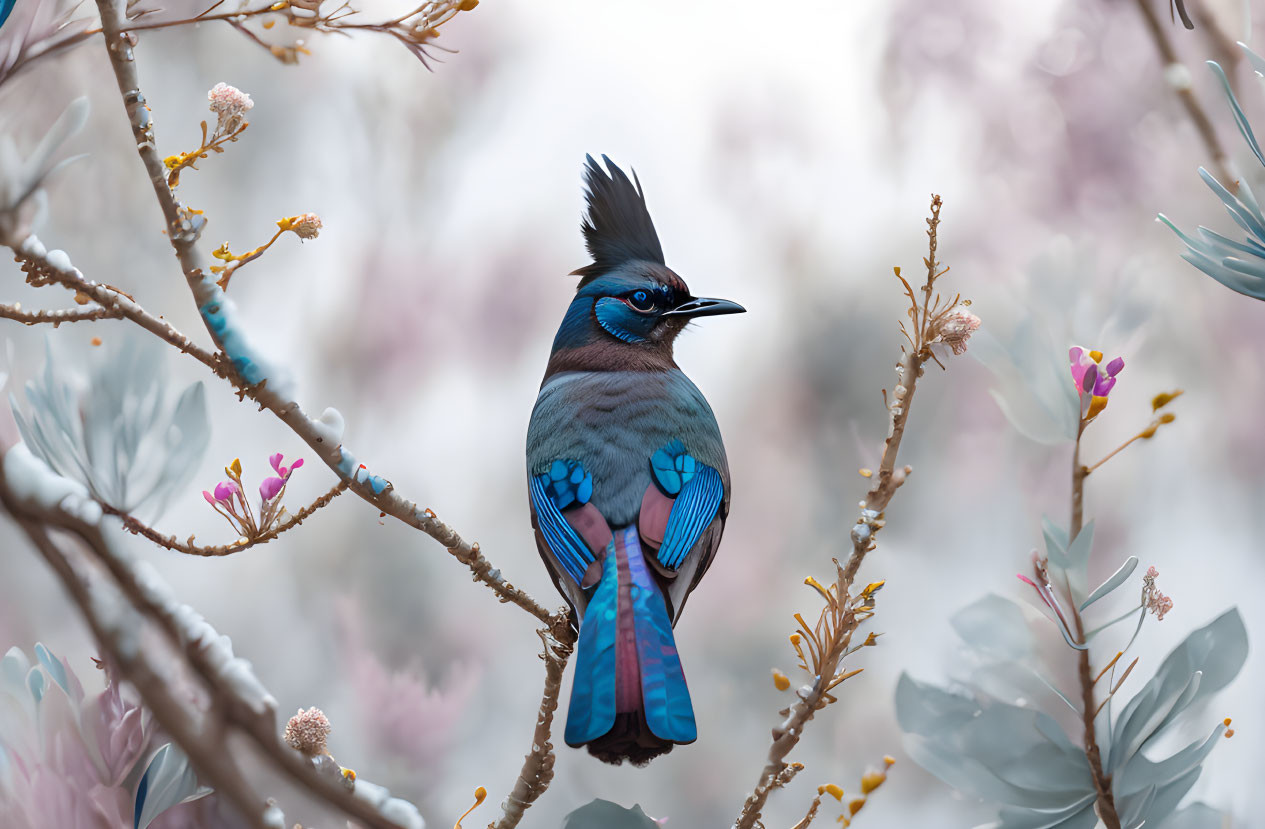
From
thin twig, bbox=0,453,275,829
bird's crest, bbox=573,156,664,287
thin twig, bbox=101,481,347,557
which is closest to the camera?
thin twig, bbox=0,453,275,829

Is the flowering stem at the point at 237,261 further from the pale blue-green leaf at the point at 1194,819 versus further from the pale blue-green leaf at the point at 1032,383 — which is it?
the pale blue-green leaf at the point at 1194,819

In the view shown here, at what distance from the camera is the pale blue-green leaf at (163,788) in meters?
0.93

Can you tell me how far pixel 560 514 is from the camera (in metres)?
1.18

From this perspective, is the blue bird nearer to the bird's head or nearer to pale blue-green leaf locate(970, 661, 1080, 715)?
the bird's head

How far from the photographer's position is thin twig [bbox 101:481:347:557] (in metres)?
1.03

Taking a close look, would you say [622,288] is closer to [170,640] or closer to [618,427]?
[618,427]

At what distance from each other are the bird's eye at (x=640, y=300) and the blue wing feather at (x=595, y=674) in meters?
0.47

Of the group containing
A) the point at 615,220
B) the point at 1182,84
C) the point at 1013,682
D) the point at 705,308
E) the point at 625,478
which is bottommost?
the point at 1013,682

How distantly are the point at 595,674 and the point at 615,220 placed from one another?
0.68m

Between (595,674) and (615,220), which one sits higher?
(615,220)

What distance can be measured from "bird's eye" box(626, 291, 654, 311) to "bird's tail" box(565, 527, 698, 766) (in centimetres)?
48

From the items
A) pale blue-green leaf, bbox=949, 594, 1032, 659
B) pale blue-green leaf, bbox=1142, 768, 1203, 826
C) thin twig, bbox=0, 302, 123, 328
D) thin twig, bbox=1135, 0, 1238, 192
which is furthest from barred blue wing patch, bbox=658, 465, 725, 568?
thin twig, bbox=1135, 0, 1238, 192

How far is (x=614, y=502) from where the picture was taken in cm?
117

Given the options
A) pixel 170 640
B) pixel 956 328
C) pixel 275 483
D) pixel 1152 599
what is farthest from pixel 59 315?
pixel 1152 599
